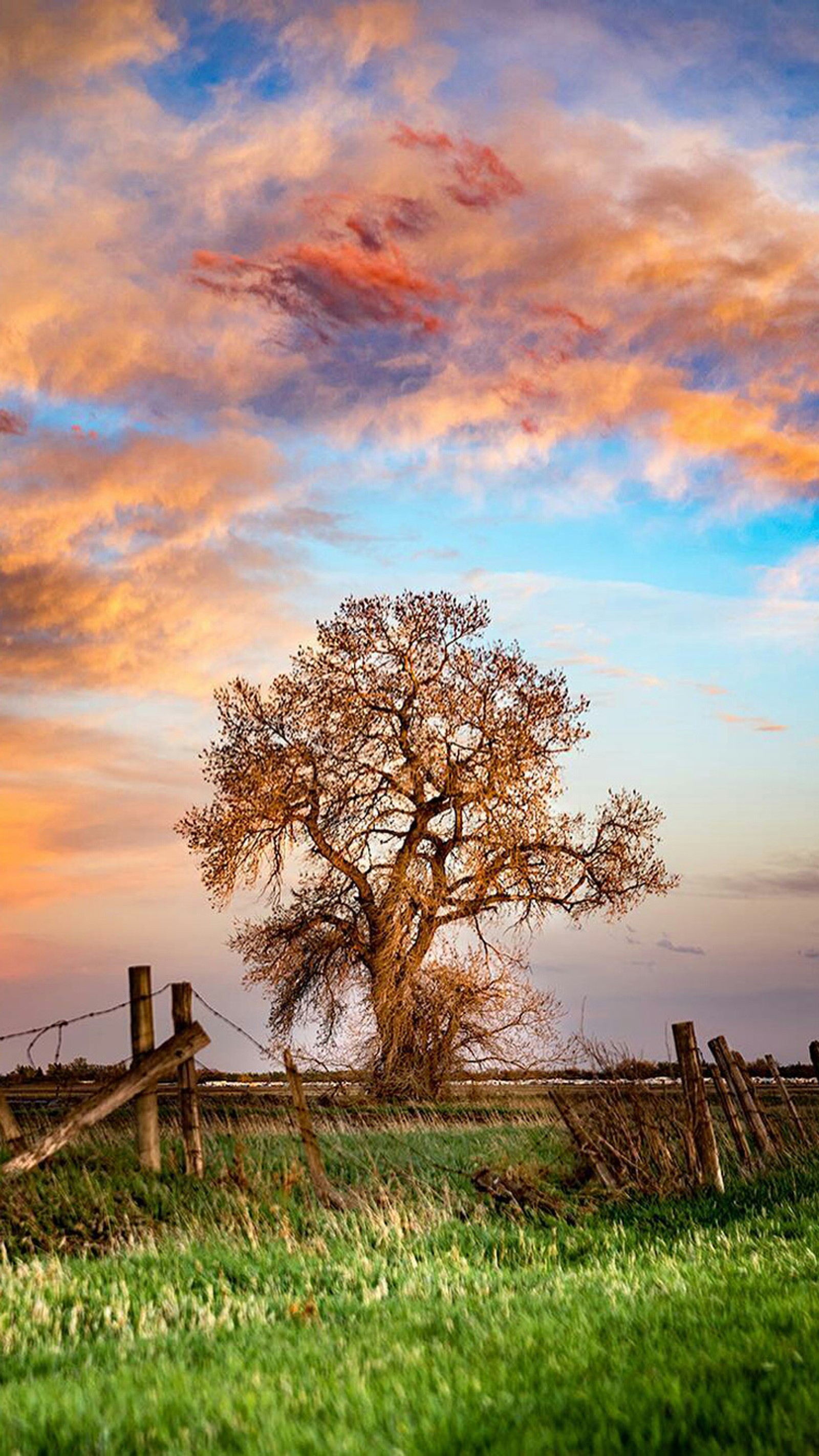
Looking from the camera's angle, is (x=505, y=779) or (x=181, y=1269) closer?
(x=181, y=1269)

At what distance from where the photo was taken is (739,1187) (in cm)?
1542

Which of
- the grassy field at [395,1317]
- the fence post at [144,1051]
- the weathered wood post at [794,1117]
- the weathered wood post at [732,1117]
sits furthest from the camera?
the weathered wood post at [794,1117]

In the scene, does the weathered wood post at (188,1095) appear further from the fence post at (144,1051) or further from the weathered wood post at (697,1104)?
the weathered wood post at (697,1104)

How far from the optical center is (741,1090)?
64.3 feet

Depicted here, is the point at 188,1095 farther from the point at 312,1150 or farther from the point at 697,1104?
the point at 697,1104

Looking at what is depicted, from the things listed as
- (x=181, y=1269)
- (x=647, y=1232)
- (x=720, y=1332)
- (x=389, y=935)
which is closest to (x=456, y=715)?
(x=389, y=935)

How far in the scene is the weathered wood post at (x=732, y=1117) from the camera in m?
18.4

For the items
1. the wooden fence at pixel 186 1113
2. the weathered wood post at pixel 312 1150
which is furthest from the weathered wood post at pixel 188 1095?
the weathered wood post at pixel 312 1150

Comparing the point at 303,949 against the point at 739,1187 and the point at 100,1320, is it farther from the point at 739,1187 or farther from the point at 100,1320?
the point at 100,1320

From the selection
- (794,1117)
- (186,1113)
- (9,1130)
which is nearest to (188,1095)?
(186,1113)

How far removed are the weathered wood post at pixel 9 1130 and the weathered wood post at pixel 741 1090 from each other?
1107cm

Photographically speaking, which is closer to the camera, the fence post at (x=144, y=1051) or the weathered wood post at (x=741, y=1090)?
the fence post at (x=144, y=1051)

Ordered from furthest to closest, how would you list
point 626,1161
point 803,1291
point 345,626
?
point 345,626 → point 626,1161 → point 803,1291

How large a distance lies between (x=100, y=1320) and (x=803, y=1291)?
15.4 ft
